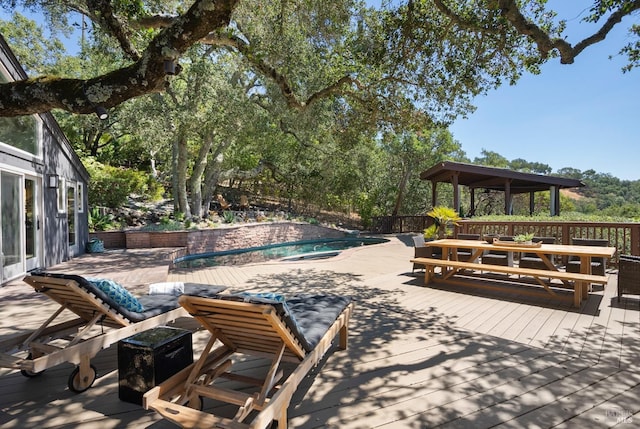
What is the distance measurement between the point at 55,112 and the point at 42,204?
9725 mm

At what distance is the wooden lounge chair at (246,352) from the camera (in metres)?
1.87

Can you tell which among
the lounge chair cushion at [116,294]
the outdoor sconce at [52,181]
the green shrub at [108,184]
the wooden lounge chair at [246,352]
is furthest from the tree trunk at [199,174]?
the wooden lounge chair at [246,352]

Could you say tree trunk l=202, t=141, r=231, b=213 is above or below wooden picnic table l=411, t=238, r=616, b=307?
above

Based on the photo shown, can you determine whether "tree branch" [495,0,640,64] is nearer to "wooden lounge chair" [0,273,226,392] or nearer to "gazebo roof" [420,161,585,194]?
"wooden lounge chair" [0,273,226,392]

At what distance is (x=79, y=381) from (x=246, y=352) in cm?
125

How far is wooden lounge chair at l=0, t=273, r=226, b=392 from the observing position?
2436 millimetres

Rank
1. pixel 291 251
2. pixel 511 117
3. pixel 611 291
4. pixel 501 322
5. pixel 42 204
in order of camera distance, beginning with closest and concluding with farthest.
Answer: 1. pixel 501 322
2. pixel 611 291
3. pixel 42 204
4. pixel 291 251
5. pixel 511 117

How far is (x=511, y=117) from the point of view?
118 ft

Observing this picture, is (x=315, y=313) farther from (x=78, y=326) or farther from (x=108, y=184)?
(x=108, y=184)

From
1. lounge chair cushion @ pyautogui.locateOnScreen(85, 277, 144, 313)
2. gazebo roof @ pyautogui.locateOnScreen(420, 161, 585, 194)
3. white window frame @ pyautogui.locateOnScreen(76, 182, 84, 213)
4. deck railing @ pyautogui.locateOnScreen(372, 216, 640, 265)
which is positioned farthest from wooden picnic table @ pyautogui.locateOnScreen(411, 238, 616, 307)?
white window frame @ pyautogui.locateOnScreen(76, 182, 84, 213)

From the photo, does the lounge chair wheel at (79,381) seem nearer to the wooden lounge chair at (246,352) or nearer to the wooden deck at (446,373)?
the wooden deck at (446,373)

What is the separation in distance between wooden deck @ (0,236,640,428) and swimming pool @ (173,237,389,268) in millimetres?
6069

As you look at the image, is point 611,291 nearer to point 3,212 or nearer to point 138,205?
point 3,212

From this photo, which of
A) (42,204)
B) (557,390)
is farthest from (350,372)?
(42,204)
